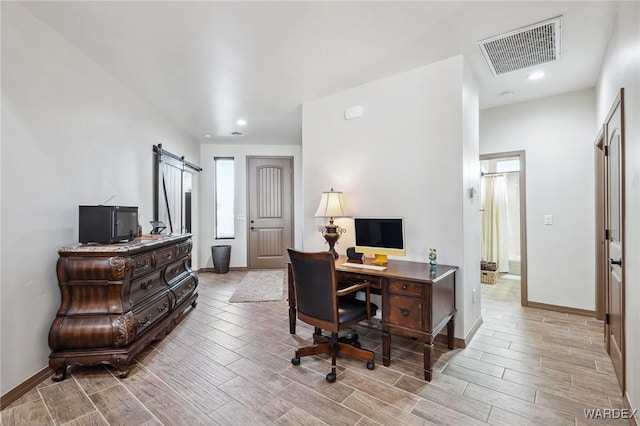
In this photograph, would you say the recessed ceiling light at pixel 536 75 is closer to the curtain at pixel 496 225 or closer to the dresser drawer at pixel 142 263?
the curtain at pixel 496 225

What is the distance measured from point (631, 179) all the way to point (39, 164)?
4.00 m

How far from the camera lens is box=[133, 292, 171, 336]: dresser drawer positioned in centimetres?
245

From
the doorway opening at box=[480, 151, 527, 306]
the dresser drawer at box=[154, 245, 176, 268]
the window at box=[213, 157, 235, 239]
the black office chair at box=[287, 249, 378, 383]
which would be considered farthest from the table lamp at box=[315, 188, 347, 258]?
the doorway opening at box=[480, 151, 527, 306]

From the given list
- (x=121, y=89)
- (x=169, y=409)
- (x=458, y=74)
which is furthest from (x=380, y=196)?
(x=121, y=89)

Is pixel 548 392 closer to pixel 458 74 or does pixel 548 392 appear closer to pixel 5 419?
pixel 458 74

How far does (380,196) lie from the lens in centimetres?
322

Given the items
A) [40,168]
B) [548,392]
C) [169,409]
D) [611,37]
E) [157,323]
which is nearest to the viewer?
[169,409]

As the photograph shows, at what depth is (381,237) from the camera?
281 centimetres

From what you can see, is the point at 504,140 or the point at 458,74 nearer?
the point at 458,74

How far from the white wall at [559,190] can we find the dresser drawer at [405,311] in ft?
8.38

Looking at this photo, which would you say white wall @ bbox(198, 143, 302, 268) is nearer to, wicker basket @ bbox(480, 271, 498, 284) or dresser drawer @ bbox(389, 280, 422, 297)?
wicker basket @ bbox(480, 271, 498, 284)

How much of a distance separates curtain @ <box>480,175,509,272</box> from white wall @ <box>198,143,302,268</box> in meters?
3.83

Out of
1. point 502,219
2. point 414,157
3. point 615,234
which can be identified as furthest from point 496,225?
point 414,157

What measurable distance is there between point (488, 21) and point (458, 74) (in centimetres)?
51
